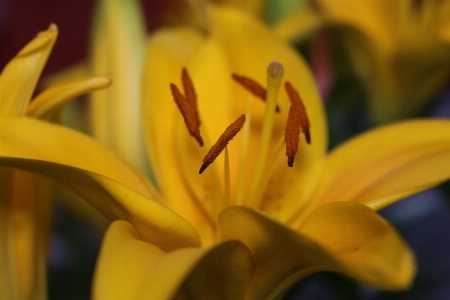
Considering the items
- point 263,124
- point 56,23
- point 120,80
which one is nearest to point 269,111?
point 263,124

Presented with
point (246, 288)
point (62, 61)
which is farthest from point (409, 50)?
point (62, 61)

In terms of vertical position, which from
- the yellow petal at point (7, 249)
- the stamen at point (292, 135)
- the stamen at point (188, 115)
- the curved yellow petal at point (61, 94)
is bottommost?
the yellow petal at point (7, 249)

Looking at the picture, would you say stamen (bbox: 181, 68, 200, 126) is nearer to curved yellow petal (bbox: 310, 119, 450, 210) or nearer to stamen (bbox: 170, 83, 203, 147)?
stamen (bbox: 170, 83, 203, 147)

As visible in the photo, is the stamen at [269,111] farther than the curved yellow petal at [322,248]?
Yes

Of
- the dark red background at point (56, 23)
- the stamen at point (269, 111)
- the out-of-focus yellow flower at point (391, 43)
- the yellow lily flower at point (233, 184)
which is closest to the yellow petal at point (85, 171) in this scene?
the yellow lily flower at point (233, 184)

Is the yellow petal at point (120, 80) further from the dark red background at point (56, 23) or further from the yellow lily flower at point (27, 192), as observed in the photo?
the dark red background at point (56, 23)

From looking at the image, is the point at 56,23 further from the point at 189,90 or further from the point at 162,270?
the point at 162,270

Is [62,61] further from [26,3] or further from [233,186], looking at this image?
[233,186]

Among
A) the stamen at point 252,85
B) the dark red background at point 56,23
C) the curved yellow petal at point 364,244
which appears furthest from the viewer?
the dark red background at point 56,23
